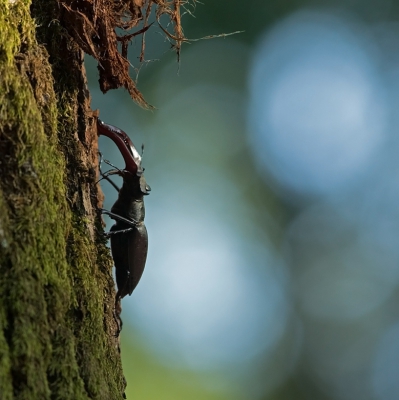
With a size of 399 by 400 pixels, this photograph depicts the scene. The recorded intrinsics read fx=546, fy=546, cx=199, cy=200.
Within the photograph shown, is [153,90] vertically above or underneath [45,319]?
above

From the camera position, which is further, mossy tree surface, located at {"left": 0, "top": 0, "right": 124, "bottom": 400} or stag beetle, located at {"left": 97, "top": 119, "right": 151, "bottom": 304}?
stag beetle, located at {"left": 97, "top": 119, "right": 151, "bottom": 304}

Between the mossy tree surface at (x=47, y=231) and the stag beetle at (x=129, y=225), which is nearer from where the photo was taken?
the mossy tree surface at (x=47, y=231)

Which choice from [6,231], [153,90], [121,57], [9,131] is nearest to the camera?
[6,231]

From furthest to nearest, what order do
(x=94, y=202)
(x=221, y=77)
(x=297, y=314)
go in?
(x=297, y=314) → (x=221, y=77) → (x=94, y=202)

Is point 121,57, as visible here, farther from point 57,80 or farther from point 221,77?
point 221,77

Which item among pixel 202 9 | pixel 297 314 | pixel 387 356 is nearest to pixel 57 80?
pixel 202 9
